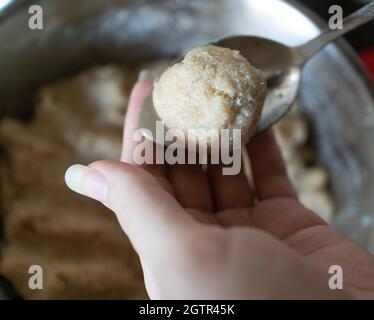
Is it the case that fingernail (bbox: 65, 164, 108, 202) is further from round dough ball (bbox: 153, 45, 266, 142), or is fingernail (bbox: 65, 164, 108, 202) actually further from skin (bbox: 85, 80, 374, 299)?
round dough ball (bbox: 153, 45, 266, 142)

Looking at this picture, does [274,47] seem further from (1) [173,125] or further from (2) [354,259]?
(2) [354,259]

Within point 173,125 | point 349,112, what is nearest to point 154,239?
point 173,125

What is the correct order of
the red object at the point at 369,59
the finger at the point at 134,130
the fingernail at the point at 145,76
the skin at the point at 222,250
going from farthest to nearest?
1. the red object at the point at 369,59
2. the fingernail at the point at 145,76
3. the finger at the point at 134,130
4. the skin at the point at 222,250

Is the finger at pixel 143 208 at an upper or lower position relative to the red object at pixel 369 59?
lower

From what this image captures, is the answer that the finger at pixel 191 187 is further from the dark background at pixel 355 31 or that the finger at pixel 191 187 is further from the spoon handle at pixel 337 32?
the dark background at pixel 355 31

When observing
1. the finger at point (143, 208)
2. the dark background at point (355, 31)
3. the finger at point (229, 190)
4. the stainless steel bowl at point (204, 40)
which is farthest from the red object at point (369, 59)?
the finger at point (143, 208)

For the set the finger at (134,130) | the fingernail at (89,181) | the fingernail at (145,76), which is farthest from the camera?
the fingernail at (145,76)
